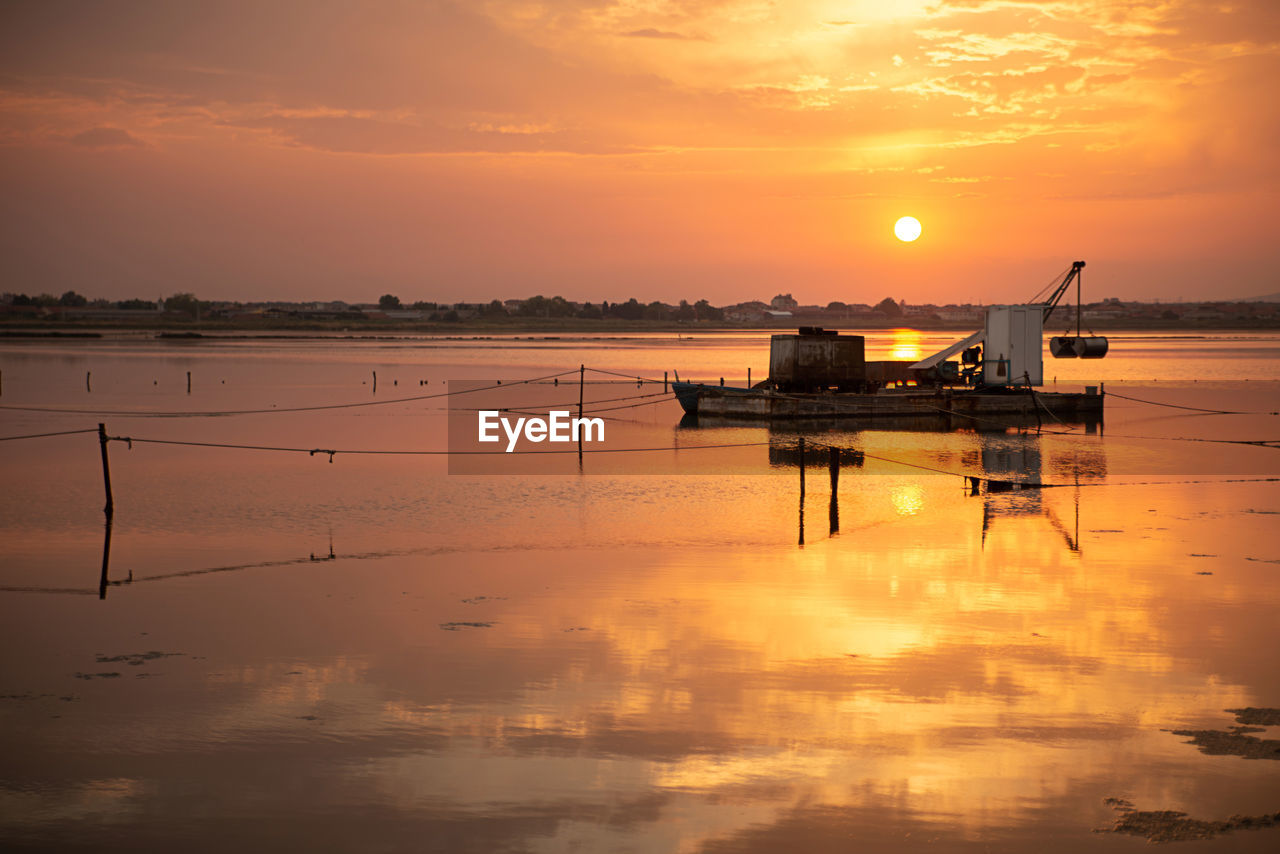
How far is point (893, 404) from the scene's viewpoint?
51.5 m

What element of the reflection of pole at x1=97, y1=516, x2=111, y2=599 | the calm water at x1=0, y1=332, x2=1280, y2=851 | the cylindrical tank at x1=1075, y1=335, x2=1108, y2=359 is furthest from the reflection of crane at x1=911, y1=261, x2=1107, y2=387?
the reflection of pole at x1=97, y1=516, x2=111, y2=599

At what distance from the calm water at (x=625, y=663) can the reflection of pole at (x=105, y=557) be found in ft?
0.49

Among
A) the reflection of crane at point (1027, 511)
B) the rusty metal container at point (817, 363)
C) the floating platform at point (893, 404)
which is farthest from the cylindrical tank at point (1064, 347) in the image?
the reflection of crane at point (1027, 511)

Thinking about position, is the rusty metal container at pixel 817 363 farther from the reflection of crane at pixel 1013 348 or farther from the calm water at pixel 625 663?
the calm water at pixel 625 663

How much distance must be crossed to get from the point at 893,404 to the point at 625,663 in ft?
129

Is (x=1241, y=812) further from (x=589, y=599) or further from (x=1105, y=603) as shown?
(x=589, y=599)

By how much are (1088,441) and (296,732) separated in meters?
40.3

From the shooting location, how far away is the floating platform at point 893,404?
51031mm

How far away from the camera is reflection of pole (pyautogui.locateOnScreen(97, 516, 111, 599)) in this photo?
1798cm

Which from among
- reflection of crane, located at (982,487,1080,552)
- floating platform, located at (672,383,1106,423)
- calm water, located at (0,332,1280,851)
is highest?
floating platform, located at (672,383,1106,423)

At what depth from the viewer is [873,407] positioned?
2021 inches

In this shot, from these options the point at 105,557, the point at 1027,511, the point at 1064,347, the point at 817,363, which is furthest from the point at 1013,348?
Answer: the point at 105,557

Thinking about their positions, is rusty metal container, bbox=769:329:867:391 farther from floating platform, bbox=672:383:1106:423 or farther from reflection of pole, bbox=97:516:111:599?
reflection of pole, bbox=97:516:111:599

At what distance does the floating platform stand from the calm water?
19.8 m
